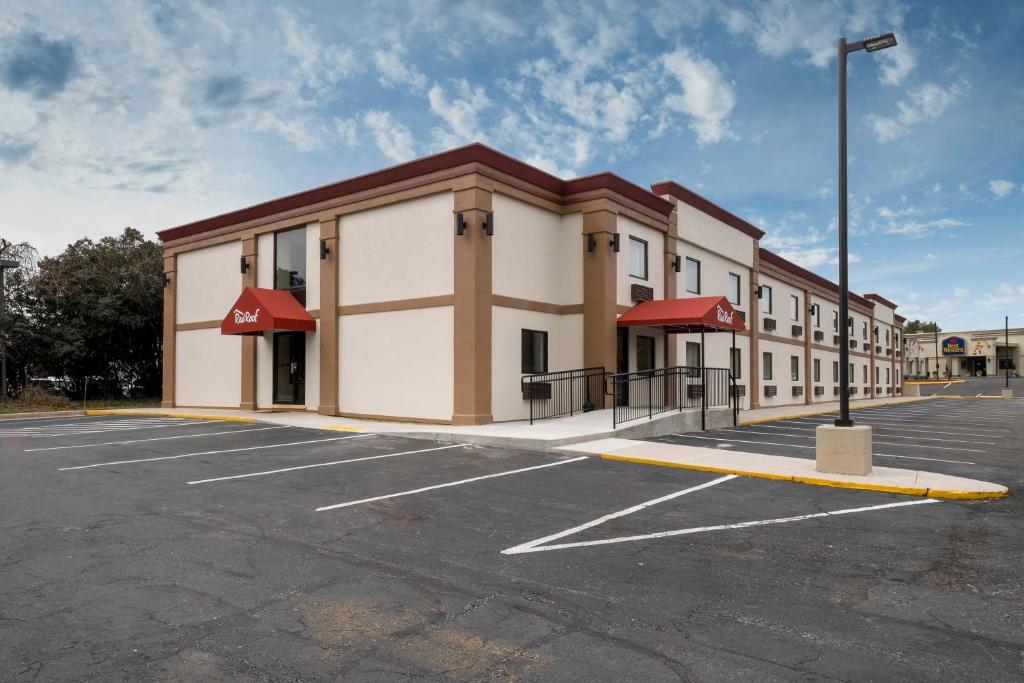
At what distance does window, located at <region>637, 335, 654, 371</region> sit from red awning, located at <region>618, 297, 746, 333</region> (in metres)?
1.31

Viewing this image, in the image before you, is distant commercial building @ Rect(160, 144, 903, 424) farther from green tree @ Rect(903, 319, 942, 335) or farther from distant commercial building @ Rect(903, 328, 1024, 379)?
green tree @ Rect(903, 319, 942, 335)

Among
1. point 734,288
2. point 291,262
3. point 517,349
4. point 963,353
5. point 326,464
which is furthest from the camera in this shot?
point 963,353

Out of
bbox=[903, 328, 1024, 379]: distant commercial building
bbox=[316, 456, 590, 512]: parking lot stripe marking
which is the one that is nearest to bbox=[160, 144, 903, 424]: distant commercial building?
bbox=[316, 456, 590, 512]: parking lot stripe marking

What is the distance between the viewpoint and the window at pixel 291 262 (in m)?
21.3

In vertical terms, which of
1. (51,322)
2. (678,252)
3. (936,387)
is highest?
(678,252)

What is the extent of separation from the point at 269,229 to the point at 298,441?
35.2 feet

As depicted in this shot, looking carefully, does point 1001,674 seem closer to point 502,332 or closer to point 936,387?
point 502,332

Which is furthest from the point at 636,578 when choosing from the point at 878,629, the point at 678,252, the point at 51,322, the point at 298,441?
the point at 51,322

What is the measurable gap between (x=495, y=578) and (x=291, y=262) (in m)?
18.4

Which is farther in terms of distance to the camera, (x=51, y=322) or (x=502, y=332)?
(x=51, y=322)

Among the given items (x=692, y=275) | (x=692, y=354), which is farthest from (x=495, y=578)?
→ (x=692, y=275)

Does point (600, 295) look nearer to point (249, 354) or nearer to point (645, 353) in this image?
point (645, 353)

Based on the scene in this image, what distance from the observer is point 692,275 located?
2377 centimetres

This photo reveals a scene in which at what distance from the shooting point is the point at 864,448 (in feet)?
32.9
